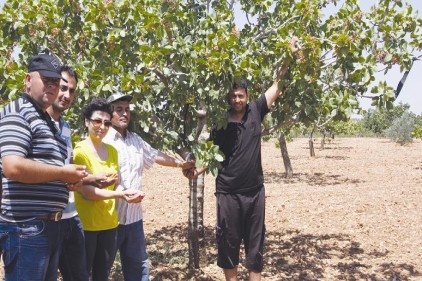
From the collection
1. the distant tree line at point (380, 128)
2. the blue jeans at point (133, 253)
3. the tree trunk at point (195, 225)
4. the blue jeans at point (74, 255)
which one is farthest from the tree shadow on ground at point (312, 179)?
the blue jeans at point (74, 255)

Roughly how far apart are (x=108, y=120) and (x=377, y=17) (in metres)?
3.26

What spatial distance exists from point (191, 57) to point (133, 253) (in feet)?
5.81

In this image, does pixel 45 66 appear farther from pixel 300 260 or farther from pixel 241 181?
pixel 300 260

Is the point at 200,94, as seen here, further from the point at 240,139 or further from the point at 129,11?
the point at 129,11

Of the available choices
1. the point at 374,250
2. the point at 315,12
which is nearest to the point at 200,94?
the point at 315,12

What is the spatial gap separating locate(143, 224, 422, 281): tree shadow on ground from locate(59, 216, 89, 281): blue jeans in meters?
2.51

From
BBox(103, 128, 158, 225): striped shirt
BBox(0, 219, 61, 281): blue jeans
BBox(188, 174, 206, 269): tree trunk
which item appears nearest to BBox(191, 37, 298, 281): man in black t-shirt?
BBox(103, 128, 158, 225): striped shirt

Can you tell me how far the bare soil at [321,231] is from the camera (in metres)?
6.11

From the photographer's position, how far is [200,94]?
426 centimetres

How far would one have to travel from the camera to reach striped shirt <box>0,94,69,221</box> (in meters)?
2.61

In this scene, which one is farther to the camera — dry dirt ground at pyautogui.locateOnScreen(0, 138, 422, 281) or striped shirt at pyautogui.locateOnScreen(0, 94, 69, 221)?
dry dirt ground at pyautogui.locateOnScreen(0, 138, 422, 281)

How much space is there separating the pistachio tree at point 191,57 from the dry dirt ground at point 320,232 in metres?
2.08

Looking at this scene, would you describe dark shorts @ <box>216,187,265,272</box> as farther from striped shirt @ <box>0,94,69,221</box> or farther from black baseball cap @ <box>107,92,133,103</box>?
striped shirt @ <box>0,94,69,221</box>

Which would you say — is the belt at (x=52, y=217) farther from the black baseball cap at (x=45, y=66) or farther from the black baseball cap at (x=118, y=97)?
the black baseball cap at (x=118, y=97)
